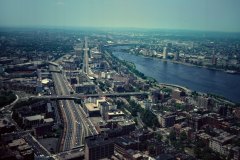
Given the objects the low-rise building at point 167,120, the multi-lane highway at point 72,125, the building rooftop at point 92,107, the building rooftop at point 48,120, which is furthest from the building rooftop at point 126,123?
the building rooftop at point 48,120

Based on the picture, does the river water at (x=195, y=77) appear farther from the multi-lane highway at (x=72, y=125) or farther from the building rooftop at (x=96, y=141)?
the building rooftop at (x=96, y=141)

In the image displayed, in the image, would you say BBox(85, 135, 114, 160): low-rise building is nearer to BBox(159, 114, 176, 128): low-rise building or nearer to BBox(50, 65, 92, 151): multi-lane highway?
BBox(50, 65, 92, 151): multi-lane highway

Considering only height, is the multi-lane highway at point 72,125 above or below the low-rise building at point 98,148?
below

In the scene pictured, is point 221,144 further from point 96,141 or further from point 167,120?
point 96,141

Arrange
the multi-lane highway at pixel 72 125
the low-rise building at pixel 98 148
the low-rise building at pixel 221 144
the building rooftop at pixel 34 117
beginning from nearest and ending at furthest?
the low-rise building at pixel 98 148, the low-rise building at pixel 221 144, the multi-lane highway at pixel 72 125, the building rooftop at pixel 34 117

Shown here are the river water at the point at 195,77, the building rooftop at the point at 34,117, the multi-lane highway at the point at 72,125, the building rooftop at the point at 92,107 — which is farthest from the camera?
the river water at the point at 195,77

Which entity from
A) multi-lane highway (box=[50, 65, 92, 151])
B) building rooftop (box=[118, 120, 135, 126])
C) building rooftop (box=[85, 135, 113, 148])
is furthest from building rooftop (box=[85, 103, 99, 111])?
building rooftop (box=[85, 135, 113, 148])
